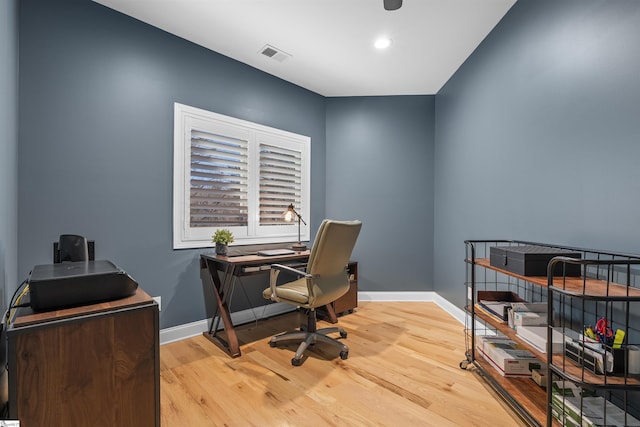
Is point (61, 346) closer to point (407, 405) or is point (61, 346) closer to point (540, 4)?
point (407, 405)

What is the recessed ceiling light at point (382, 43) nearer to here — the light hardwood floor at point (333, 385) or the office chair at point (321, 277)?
the office chair at point (321, 277)

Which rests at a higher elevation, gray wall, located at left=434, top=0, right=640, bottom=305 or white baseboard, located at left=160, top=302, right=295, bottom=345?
gray wall, located at left=434, top=0, right=640, bottom=305

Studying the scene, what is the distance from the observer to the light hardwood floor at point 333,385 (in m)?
1.62

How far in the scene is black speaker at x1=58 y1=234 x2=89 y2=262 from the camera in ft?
5.04

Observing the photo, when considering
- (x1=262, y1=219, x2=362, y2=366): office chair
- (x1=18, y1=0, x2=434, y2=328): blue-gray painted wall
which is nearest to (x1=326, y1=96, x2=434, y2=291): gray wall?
(x1=18, y1=0, x2=434, y2=328): blue-gray painted wall

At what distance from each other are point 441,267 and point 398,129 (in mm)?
1768

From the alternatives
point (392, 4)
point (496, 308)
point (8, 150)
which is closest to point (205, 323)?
point (8, 150)

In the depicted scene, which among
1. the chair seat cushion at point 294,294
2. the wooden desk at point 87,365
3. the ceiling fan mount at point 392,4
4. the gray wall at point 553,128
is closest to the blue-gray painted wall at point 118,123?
the chair seat cushion at point 294,294

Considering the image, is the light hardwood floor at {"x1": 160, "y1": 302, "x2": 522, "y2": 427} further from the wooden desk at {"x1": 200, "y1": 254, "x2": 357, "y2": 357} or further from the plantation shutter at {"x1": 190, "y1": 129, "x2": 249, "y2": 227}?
the plantation shutter at {"x1": 190, "y1": 129, "x2": 249, "y2": 227}

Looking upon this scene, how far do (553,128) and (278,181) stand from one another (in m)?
2.47

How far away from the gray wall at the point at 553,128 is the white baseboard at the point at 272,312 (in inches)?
13.5

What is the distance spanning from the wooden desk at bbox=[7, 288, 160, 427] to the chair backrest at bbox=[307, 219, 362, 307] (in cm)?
119

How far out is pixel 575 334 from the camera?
1428 millimetres

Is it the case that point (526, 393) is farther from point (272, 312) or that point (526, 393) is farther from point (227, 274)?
point (272, 312)
